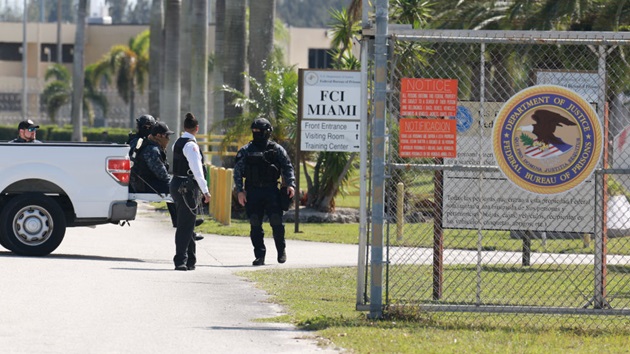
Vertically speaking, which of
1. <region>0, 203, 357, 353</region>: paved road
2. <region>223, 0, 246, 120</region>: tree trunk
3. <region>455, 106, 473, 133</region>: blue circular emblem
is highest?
<region>223, 0, 246, 120</region>: tree trunk

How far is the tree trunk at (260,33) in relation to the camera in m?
26.9

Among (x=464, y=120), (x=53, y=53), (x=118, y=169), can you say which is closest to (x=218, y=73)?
(x=118, y=169)

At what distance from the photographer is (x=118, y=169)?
15.2m

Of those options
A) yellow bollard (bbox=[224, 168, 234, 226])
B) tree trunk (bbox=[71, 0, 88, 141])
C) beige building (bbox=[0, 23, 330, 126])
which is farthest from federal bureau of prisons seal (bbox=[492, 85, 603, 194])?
beige building (bbox=[0, 23, 330, 126])

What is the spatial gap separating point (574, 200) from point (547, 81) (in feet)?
5.58

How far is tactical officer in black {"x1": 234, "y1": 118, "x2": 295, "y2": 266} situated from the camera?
1449 centimetres

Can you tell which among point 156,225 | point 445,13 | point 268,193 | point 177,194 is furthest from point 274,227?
point 445,13

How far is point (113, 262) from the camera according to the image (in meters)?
14.9

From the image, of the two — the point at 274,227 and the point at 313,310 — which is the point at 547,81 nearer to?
the point at 313,310

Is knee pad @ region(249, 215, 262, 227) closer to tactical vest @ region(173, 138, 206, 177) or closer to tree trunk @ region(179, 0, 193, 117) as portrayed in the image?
tactical vest @ region(173, 138, 206, 177)

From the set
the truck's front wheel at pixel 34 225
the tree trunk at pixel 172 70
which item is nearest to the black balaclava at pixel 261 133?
the truck's front wheel at pixel 34 225

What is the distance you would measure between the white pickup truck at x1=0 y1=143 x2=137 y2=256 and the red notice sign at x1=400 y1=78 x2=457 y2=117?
6.12 meters

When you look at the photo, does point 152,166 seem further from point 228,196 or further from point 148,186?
point 228,196

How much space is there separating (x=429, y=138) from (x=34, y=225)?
265 inches
